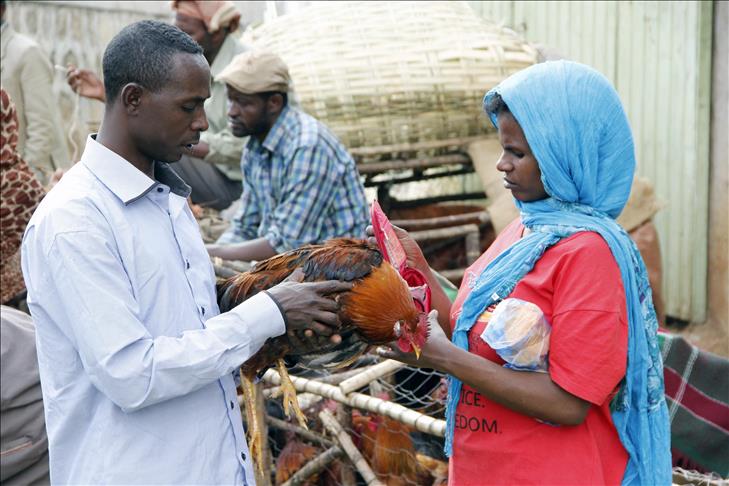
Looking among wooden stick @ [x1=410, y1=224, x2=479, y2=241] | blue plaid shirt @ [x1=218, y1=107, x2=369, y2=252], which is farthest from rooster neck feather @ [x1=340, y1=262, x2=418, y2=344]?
wooden stick @ [x1=410, y1=224, x2=479, y2=241]

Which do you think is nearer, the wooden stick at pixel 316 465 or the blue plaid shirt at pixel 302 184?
the wooden stick at pixel 316 465

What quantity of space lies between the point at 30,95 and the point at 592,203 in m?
5.23

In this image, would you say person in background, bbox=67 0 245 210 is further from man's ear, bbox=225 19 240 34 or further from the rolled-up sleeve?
the rolled-up sleeve

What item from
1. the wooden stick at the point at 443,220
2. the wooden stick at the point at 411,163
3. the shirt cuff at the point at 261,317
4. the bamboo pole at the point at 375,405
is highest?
the shirt cuff at the point at 261,317

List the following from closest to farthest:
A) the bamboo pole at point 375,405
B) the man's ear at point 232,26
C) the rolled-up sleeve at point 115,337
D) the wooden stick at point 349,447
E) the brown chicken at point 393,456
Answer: the rolled-up sleeve at point 115,337, the bamboo pole at point 375,405, the wooden stick at point 349,447, the brown chicken at point 393,456, the man's ear at point 232,26

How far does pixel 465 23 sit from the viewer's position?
227 inches

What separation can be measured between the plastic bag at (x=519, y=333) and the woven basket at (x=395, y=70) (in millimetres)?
3394

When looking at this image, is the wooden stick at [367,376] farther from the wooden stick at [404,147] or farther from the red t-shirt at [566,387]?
the wooden stick at [404,147]

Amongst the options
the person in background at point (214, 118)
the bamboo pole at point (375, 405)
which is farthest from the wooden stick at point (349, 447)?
the person in background at point (214, 118)

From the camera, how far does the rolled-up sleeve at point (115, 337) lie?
73.9 inches

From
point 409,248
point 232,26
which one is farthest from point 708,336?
point 409,248

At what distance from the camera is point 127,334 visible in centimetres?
189

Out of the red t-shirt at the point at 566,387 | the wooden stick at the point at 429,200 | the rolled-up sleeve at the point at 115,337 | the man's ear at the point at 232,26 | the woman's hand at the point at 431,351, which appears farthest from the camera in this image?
the wooden stick at the point at 429,200

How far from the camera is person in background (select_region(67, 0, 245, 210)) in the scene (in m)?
5.59
